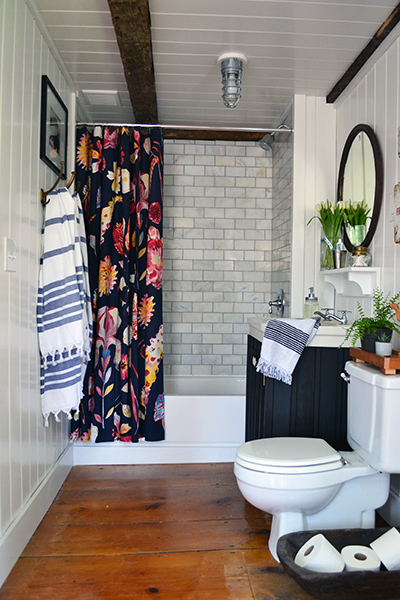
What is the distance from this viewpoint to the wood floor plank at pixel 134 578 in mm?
1742

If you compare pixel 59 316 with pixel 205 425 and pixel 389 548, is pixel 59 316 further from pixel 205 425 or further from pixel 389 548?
pixel 389 548

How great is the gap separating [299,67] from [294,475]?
7.18 ft

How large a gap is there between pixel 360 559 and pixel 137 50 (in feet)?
8.05

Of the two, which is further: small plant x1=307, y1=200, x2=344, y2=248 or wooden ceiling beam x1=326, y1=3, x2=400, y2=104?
small plant x1=307, y1=200, x2=344, y2=248

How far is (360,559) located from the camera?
172 centimetres

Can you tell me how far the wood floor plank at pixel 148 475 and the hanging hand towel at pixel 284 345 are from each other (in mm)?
880

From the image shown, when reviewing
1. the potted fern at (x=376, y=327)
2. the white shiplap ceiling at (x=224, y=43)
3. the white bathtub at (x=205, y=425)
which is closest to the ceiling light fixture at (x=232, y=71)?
the white shiplap ceiling at (x=224, y=43)

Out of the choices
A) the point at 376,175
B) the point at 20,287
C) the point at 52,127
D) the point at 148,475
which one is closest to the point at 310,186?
the point at 376,175

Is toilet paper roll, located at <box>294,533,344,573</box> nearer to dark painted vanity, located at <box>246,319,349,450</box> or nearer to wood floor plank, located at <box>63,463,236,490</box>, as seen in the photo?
dark painted vanity, located at <box>246,319,349,450</box>

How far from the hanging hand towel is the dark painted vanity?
64 mm

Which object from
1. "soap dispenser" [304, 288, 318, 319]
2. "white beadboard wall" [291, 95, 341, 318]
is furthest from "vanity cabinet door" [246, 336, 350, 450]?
"white beadboard wall" [291, 95, 341, 318]

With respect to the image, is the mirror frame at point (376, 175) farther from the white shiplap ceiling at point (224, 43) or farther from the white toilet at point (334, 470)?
the white toilet at point (334, 470)

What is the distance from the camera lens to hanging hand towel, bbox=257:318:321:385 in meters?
2.26

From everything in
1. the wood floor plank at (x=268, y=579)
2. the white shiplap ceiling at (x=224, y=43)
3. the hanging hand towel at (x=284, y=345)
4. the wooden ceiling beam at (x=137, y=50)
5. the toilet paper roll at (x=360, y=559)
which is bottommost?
the wood floor plank at (x=268, y=579)
